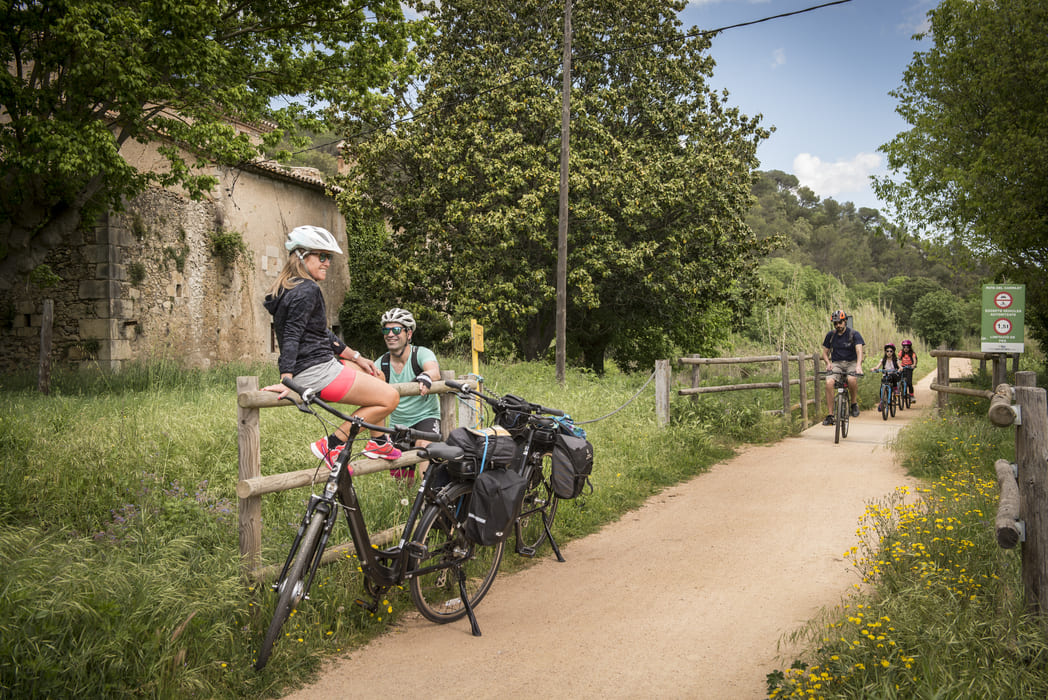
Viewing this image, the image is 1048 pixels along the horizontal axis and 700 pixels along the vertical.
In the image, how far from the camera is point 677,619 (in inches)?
193

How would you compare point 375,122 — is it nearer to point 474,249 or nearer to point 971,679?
point 474,249

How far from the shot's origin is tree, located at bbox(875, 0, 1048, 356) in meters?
16.7

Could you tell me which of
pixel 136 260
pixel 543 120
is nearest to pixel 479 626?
pixel 136 260

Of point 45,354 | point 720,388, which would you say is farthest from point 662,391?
point 45,354

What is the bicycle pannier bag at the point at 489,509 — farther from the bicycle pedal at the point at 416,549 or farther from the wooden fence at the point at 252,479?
the wooden fence at the point at 252,479

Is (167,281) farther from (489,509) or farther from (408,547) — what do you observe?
(489,509)

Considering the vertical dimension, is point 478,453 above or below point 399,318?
below

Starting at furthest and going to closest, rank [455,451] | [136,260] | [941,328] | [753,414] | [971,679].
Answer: [941,328]
[136,260]
[753,414]
[455,451]
[971,679]

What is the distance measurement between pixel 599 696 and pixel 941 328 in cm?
6335

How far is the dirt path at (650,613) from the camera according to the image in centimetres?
397

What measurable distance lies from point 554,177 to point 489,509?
1656cm

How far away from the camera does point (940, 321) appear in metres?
58.4

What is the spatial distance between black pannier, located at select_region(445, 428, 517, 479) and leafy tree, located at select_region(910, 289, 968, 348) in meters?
60.7

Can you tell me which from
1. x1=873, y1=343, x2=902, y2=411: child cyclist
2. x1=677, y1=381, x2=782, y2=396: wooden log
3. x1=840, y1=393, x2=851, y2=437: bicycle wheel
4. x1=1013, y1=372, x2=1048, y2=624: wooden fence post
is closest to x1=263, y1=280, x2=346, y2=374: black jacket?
x1=1013, y1=372, x2=1048, y2=624: wooden fence post
